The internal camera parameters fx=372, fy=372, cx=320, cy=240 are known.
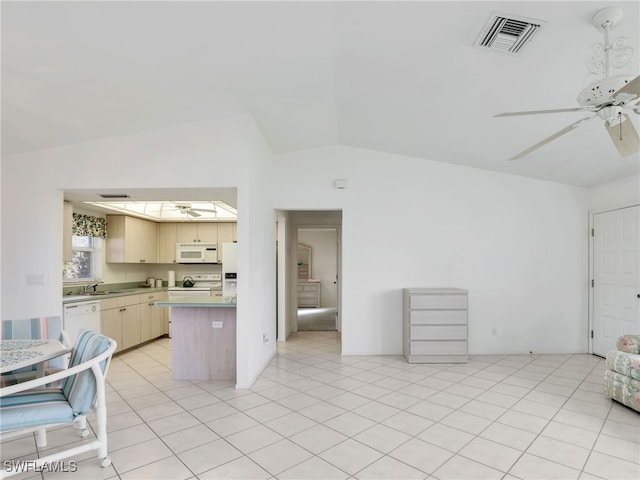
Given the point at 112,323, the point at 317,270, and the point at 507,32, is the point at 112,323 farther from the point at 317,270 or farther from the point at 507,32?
the point at 317,270

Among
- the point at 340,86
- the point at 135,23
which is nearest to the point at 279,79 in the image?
the point at 340,86

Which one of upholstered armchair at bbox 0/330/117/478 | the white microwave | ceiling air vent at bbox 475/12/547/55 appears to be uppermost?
ceiling air vent at bbox 475/12/547/55

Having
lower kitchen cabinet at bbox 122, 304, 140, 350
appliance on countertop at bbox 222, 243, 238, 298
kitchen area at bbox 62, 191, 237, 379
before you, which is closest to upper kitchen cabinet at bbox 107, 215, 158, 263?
kitchen area at bbox 62, 191, 237, 379

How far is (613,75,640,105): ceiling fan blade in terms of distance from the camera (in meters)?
1.88

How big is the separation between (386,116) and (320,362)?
316 centimetres

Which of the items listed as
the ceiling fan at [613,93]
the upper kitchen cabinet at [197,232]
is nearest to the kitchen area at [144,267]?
the upper kitchen cabinet at [197,232]

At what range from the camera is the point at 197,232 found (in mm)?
6996

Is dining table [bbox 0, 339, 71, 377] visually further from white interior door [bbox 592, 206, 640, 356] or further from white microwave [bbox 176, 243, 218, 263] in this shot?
white interior door [bbox 592, 206, 640, 356]

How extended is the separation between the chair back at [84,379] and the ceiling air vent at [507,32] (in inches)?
126

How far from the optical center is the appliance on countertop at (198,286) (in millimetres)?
6598

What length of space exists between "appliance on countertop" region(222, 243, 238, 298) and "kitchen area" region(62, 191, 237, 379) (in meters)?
0.02

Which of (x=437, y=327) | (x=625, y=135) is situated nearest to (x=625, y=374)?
(x=437, y=327)

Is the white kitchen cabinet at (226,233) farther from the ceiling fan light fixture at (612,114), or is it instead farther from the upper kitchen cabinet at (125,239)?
the ceiling fan light fixture at (612,114)

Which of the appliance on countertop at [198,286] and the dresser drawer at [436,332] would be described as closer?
the dresser drawer at [436,332]
